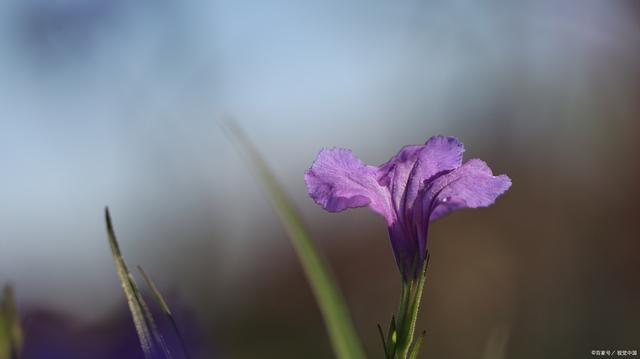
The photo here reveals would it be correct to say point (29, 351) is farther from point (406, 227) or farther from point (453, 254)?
point (453, 254)

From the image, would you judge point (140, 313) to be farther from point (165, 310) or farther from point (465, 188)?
point (465, 188)

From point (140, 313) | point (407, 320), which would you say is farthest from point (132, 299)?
point (407, 320)

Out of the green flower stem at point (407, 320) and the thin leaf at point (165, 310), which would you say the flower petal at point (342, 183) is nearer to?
the green flower stem at point (407, 320)

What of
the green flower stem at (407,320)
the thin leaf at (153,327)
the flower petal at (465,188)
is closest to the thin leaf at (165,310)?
the thin leaf at (153,327)

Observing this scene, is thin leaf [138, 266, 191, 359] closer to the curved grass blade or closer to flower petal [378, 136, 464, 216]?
the curved grass blade

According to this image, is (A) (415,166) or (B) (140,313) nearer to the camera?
(B) (140,313)

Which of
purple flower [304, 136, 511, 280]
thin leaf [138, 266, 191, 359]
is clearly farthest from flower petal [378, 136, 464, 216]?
thin leaf [138, 266, 191, 359]

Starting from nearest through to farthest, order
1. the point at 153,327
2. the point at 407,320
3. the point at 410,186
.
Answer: the point at 153,327 < the point at 407,320 < the point at 410,186
